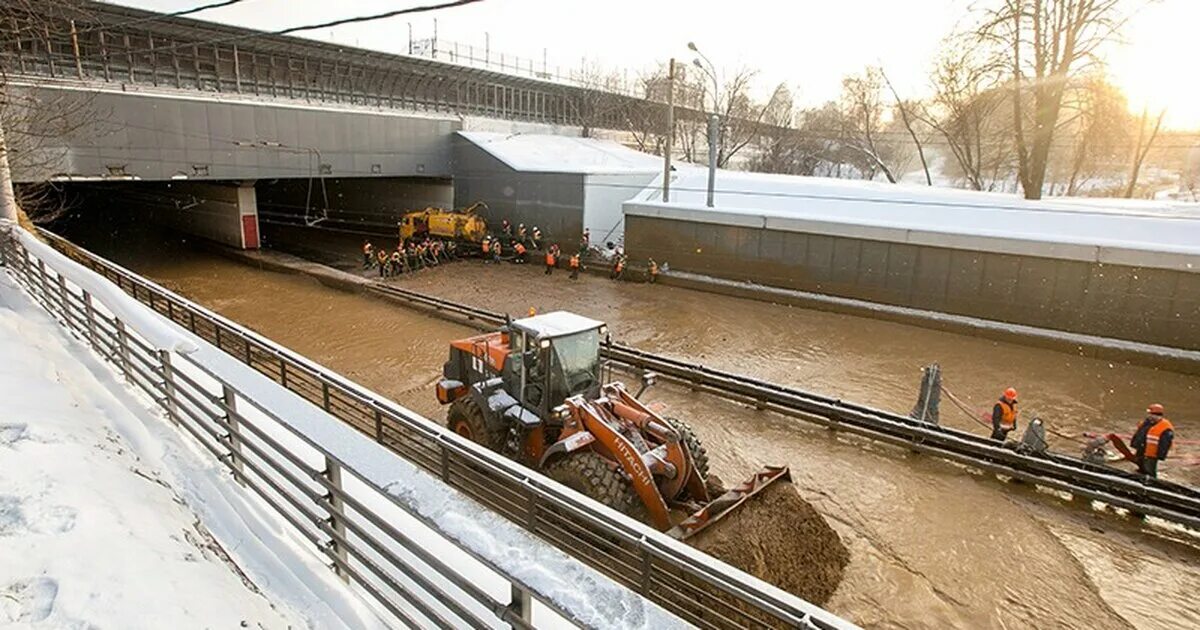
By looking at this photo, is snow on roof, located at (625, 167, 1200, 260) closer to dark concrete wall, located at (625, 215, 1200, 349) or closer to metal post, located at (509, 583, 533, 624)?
dark concrete wall, located at (625, 215, 1200, 349)

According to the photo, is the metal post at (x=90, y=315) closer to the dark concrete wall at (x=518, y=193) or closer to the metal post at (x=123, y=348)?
the metal post at (x=123, y=348)

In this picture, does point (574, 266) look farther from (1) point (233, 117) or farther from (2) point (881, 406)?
(1) point (233, 117)

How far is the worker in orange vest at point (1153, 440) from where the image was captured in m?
8.39

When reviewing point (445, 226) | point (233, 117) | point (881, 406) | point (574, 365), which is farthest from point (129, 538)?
point (233, 117)

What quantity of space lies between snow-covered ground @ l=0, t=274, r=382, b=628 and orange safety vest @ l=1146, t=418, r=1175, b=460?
10.2 metres

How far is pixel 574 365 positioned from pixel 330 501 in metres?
5.03

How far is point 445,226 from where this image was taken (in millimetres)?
26547

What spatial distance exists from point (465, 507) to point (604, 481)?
4242 millimetres

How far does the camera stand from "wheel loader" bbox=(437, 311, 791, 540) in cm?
650

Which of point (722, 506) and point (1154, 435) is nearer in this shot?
point (722, 506)

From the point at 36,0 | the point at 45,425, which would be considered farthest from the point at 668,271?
the point at 45,425

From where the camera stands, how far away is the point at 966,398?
12586mm

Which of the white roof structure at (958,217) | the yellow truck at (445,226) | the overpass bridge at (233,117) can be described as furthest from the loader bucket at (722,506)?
the yellow truck at (445,226)

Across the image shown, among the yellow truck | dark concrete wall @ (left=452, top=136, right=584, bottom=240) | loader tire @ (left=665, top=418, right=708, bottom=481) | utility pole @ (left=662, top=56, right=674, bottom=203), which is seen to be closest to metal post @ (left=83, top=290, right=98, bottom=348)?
loader tire @ (left=665, top=418, right=708, bottom=481)
